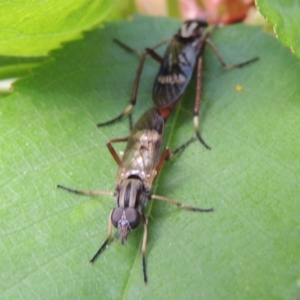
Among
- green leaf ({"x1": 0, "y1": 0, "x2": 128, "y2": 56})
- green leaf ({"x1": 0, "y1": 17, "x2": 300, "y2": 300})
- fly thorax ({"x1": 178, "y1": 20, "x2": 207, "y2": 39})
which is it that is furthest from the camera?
fly thorax ({"x1": 178, "y1": 20, "x2": 207, "y2": 39})

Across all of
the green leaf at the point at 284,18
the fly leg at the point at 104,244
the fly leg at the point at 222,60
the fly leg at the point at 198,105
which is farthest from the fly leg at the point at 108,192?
the green leaf at the point at 284,18

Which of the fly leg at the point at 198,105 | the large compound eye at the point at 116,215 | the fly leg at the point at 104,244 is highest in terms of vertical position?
the fly leg at the point at 198,105

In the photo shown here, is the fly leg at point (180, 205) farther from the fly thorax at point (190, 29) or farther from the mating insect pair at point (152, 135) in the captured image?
the fly thorax at point (190, 29)

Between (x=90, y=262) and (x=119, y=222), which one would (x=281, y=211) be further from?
(x=90, y=262)

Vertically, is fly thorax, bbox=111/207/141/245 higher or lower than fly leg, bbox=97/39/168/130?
lower

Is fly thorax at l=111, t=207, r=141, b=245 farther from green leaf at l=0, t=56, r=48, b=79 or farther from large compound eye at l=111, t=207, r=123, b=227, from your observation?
green leaf at l=0, t=56, r=48, b=79

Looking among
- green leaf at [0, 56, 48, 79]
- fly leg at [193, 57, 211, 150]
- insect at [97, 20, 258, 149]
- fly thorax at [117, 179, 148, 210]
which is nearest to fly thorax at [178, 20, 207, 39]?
insect at [97, 20, 258, 149]
